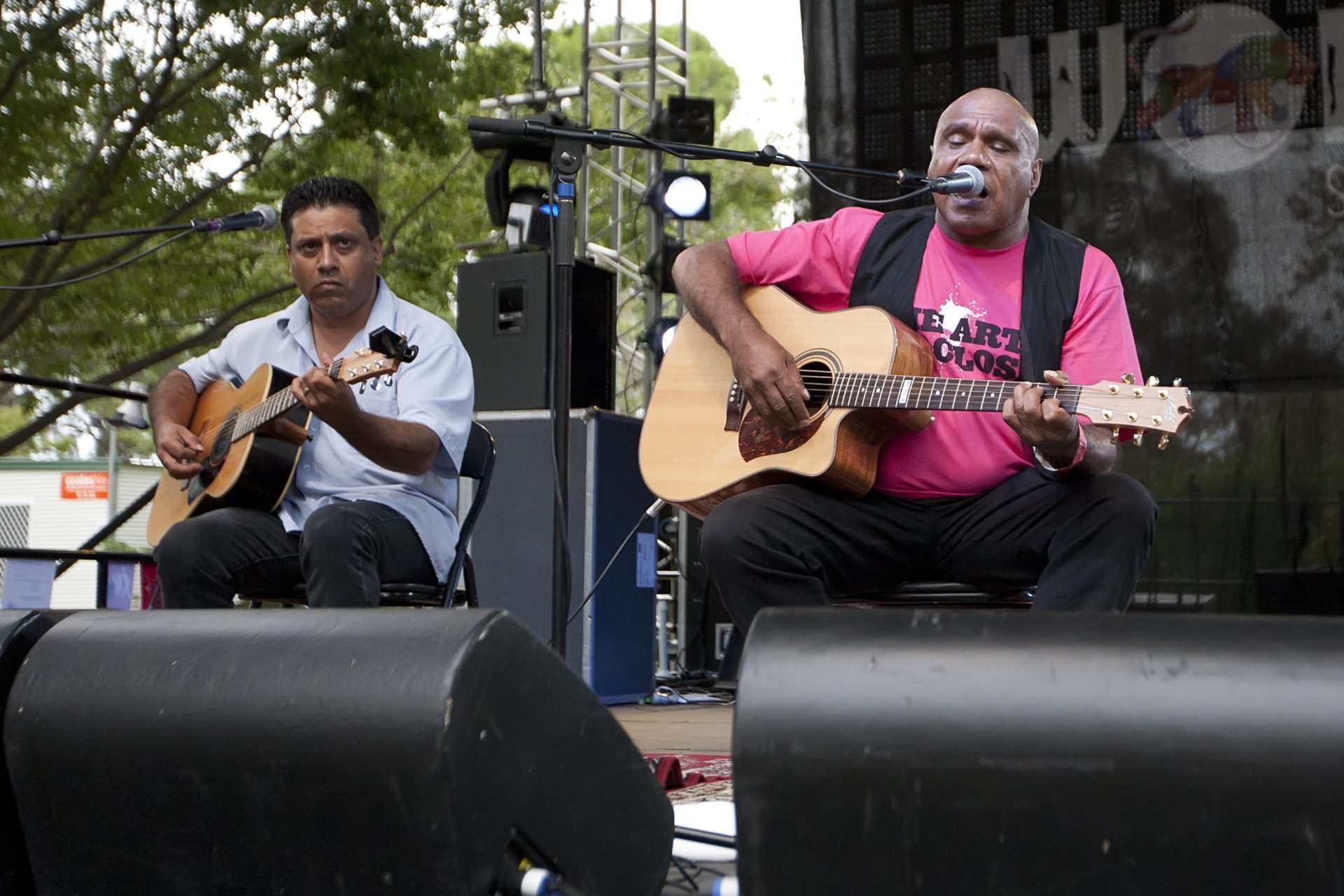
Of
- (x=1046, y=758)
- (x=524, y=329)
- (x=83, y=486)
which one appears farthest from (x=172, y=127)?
(x=83, y=486)

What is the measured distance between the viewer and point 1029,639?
1.13 metres

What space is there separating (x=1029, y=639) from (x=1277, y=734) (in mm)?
206

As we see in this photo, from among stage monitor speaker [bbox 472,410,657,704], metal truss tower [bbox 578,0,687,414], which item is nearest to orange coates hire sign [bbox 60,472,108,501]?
metal truss tower [bbox 578,0,687,414]

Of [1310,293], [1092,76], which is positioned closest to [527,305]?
[1092,76]

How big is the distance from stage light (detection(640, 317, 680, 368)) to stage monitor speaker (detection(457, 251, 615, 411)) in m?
0.78

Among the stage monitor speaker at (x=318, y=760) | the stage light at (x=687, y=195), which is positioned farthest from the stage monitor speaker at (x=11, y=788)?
the stage light at (x=687, y=195)

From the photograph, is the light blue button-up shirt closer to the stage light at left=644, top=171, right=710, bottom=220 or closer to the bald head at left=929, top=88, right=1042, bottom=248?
the bald head at left=929, top=88, right=1042, bottom=248

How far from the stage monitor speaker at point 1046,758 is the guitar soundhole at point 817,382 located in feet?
4.38

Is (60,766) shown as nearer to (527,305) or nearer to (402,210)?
(527,305)

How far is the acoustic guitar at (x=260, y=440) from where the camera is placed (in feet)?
9.38

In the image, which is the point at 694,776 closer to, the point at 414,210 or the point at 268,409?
the point at 268,409

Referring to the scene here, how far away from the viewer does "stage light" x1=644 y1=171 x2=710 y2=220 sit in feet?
20.8

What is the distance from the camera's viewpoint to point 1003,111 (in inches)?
101

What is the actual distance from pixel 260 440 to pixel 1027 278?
5.62 ft
